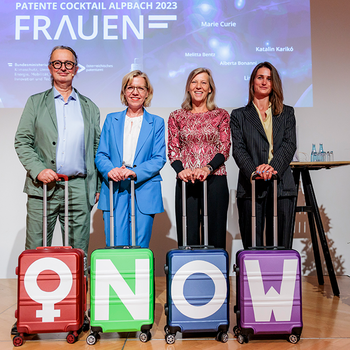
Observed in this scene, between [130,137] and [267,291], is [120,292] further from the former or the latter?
[130,137]

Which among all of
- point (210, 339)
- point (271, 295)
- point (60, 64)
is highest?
point (60, 64)

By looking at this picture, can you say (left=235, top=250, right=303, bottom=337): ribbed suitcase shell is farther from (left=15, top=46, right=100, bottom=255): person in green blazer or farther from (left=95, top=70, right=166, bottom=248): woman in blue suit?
(left=15, top=46, right=100, bottom=255): person in green blazer

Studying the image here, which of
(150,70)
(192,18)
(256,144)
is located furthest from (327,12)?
(256,144)

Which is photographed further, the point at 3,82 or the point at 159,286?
the point at 3,82

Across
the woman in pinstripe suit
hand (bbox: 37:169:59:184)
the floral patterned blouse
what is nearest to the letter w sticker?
the woman in pinstripe suit

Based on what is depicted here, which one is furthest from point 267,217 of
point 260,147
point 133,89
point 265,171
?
point 133,89

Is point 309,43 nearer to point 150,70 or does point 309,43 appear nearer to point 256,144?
point 150,70

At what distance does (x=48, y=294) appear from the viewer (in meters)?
1.89

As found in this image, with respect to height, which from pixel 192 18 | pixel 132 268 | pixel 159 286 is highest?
pixel 192 18

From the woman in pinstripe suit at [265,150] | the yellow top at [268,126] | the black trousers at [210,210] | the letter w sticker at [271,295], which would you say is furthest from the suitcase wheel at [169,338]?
the yellow top at [268,126]

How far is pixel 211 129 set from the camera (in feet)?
7.70

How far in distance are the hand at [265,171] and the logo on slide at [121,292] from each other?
841 millimetres

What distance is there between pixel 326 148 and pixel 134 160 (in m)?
2.19

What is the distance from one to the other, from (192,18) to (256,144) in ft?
5.91
